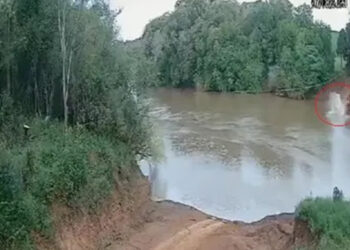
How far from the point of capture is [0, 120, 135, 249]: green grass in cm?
1006

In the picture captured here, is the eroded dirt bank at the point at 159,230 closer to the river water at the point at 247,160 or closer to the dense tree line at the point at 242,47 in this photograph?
the river water at the point at 247,160

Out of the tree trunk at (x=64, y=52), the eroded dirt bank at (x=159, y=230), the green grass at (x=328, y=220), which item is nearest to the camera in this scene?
the green grass at (x=328, y=220)

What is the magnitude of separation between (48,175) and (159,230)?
393 centimetres

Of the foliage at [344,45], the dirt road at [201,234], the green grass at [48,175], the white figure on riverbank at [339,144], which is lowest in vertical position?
the dirt road at [201,234]

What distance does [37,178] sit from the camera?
11039mm

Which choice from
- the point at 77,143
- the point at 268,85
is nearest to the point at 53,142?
the point at 77,143

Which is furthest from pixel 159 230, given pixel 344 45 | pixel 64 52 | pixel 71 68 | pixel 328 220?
pixel 344 45

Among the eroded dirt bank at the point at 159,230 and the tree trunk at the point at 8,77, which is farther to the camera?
the tree trunk at the point at 8,77

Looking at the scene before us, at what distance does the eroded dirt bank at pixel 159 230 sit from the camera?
11.8 metres

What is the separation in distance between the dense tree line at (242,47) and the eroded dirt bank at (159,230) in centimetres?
2513

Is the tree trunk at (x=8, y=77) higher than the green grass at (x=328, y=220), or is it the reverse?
the tree trunk at (x=8, y=77)

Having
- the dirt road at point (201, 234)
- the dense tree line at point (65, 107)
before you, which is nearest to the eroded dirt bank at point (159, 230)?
the dirt road at point (201, 234)

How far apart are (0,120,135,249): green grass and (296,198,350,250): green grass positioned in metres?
4.59

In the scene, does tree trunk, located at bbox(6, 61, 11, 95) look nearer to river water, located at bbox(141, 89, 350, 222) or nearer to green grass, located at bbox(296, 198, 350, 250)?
river water, located at bbox(141, 89, 350, 222)
